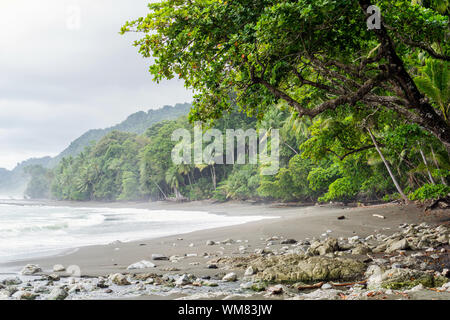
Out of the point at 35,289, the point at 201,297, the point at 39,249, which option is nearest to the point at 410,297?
the point at 201,297

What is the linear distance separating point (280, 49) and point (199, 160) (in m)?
42.5

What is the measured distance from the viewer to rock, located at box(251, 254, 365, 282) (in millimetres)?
4758

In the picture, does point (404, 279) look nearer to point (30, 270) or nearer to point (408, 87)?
point (408, 87)

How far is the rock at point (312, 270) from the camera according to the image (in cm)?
476

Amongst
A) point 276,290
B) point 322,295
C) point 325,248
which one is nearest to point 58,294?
point 276,290

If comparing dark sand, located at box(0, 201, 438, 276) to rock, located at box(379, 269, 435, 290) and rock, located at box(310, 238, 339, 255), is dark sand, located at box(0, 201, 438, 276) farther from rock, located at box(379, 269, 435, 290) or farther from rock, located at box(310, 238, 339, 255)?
rock, located at box(379, 269, 435, 290)

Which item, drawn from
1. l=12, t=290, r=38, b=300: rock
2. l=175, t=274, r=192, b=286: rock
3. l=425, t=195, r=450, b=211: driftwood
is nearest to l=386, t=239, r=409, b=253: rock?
l=175, t=274, r=192, b=286: rock

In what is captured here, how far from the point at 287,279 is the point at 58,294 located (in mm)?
3201

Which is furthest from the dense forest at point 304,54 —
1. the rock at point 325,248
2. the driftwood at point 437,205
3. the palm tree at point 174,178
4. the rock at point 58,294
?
the palm tree at point 174,178

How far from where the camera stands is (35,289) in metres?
4.87

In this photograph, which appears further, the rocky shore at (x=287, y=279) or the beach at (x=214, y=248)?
the beach at (x=214, y=248)

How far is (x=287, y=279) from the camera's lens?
4.79 m

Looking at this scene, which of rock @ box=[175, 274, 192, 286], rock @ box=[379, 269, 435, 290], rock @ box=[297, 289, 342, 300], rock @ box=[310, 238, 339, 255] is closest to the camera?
rock @ box=[297, 289, 342, 300]

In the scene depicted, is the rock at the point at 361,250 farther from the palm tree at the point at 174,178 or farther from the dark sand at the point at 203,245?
the palm tree at the point at 174,178
